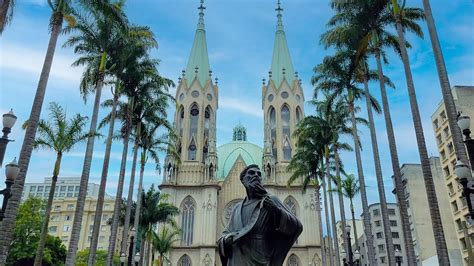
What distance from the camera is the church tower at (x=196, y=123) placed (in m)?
55.9

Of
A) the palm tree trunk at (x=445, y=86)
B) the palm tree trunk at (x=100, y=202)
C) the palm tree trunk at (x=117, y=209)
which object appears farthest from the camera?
the palm tree trunk at (x=117, y=209)

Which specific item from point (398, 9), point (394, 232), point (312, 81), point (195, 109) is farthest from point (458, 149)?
point (394, 232)

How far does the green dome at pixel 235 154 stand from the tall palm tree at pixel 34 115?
48694 millimetres

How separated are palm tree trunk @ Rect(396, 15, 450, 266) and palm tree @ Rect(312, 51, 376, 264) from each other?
7076 millimetres

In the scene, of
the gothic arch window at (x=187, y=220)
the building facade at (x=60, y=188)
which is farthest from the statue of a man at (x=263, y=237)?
the building facade at (x=60, y=188)

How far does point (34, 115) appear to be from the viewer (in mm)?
15703

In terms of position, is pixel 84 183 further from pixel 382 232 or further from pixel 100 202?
pixel 382 232

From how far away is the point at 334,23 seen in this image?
2469 centimetres

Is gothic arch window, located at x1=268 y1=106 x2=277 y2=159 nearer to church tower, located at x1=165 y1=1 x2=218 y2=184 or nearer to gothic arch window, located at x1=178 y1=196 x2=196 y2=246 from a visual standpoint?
church tower, located at x1=165 y1=1 x2=218 y2=184

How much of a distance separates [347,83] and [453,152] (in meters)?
20.4

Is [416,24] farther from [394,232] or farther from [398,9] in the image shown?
[394,232]

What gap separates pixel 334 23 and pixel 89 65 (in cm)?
1486

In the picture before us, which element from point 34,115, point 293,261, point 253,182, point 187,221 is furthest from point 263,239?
point 187,221

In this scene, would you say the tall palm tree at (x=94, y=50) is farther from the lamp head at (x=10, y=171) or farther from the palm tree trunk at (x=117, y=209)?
the lamp head at (x=10, y=171)
